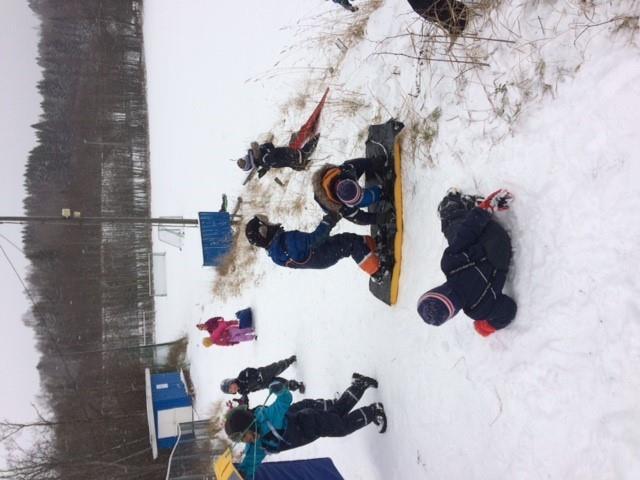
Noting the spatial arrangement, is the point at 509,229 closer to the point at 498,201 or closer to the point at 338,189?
the point at 498,201

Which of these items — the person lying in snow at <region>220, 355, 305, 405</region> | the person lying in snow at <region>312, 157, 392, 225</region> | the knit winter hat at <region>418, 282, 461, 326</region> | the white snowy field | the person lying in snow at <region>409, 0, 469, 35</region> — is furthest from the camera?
the person lying in snow at <region>220, 355, 305, 405</region>

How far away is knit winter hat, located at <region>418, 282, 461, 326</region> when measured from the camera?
221cm

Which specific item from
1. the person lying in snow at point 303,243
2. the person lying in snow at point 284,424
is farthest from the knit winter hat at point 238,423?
the person lying in snow at point 303,243

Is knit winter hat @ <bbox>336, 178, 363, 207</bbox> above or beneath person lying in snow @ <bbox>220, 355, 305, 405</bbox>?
above

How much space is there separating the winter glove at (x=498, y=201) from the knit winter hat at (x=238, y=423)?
6.79ft

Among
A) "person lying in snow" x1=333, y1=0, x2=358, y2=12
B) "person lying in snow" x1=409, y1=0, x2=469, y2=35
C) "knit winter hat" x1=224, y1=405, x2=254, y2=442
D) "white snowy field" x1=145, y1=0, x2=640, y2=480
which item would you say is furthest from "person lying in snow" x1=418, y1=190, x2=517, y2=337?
"person lying in snow" x1=333, y1=0, x2=358, y2=12

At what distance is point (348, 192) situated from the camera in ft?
9.87

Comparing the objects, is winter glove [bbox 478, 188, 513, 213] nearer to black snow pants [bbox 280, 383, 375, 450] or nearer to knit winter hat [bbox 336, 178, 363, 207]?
knit winter hat [bbox 336, 178, 363, 207]

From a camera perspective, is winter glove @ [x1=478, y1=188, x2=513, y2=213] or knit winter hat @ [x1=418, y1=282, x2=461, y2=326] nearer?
knit winter hat @ [x1=418, y1=282, x2=461, y2=326]

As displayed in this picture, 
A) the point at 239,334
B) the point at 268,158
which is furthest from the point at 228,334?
the point at 268,158

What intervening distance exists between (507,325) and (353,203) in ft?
3.87

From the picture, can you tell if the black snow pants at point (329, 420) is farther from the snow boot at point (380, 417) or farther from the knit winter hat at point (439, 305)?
the knit winter hat at point (439, 305)

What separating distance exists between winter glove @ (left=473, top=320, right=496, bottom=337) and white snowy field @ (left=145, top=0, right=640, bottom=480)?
7 centimetres

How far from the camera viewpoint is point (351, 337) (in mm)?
4160
